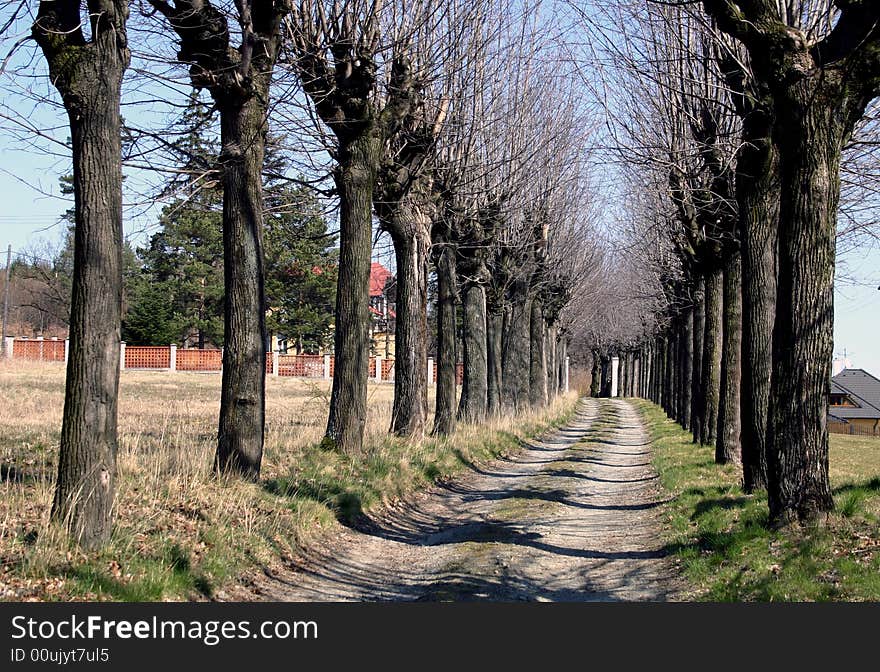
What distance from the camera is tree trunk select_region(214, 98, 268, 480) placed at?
10.8 meters

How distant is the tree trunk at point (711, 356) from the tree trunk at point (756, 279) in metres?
7.05

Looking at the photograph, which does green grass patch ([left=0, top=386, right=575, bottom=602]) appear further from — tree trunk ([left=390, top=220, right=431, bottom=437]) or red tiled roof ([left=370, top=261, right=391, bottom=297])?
red tiled roof ([left=370, top=261, right=391, bottom=297])

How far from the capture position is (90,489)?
23.4 feet

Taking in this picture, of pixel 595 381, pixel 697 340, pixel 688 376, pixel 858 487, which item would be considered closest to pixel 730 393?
pixel 858 487

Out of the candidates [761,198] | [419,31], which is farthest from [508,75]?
[761,198]

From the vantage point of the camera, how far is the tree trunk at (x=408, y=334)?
1759cm

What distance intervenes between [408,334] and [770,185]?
746cm

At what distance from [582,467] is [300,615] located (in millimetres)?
13250

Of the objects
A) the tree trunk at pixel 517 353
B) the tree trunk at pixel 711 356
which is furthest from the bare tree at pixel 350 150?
the tree trunk at pixel 517 353

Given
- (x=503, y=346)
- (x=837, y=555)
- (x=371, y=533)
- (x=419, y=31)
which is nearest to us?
(x=837, y=555)

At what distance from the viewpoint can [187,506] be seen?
868 centimetres

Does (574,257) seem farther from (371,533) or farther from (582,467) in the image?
(371,533)

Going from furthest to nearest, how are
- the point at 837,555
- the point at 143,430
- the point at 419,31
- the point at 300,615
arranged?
the point at 143,430
the point at 419,31
the point at 837,555
the point at 300,615

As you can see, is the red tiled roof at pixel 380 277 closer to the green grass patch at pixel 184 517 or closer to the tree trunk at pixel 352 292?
the tree trunk at pixel 352 292
